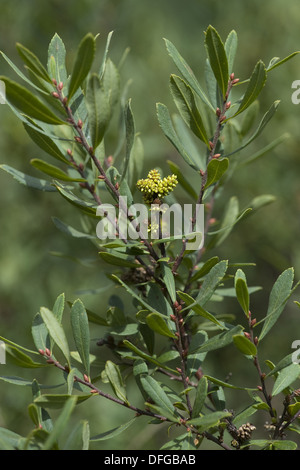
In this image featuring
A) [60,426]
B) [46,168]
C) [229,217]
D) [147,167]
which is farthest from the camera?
[147,167]

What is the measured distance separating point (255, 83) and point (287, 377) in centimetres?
31

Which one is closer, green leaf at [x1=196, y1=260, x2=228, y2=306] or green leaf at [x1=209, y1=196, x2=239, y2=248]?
green leaf at [x1=196, y1=260, x2=228, y2=306]

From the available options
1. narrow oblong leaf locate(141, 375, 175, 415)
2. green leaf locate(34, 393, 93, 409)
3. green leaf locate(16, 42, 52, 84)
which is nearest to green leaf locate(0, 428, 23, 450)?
green leaf locate(34, 393, 93, 409)

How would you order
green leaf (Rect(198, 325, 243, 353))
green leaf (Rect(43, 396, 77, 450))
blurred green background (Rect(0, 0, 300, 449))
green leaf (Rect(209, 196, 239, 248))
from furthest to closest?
blurred green background (Rect(0, 0, 300, 449)), green leaf (Rect(209, 196, 239, 248)), green leaf (Rect(198, 325, 243, 353)), green leaf (Rect(43, 396, 77, 450))

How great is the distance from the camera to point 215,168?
1.86 feet

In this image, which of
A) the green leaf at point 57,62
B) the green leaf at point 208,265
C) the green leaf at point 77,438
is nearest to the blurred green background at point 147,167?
the green leaf at point 208,265

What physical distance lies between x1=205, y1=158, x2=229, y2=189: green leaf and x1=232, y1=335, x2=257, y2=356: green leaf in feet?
0.56

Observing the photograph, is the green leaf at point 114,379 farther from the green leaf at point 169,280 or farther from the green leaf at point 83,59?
the green leaf at point 83,59

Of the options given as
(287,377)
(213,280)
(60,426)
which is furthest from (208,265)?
(60,426)

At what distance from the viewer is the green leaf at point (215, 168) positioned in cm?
56

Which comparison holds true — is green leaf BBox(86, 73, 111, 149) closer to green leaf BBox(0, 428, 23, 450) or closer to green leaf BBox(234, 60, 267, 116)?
green leaf BBox(234, 60, 267, 116)

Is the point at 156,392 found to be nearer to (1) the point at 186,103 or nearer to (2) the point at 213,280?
(2) the point at 213,280

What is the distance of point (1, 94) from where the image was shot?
502 millimetres

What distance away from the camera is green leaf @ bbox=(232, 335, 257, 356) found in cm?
52
